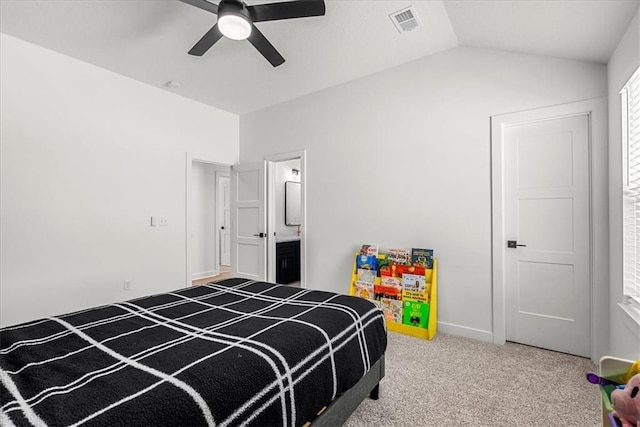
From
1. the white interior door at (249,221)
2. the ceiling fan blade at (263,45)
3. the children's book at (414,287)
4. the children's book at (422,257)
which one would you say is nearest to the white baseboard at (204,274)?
the white interior door at (249,221)

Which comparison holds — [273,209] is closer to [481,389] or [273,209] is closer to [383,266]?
[383,266]

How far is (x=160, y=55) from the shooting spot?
312 cm

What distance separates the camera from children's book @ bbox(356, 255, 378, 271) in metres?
3.40

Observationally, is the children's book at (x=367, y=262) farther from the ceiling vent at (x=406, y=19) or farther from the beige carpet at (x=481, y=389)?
the ceiling vent at (x=406, y=19)

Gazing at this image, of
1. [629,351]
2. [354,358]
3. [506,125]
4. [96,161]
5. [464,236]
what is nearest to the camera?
[354,358]

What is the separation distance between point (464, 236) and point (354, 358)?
76.2 inches

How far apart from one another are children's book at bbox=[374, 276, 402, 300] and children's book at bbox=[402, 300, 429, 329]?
12 centimetres

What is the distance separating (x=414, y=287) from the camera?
123 inches

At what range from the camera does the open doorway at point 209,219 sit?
5879 mm

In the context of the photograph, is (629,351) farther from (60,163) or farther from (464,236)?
(60,163)

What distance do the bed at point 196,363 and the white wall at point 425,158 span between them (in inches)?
58.6

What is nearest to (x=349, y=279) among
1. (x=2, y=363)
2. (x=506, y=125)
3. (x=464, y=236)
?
(x=464, y=236)

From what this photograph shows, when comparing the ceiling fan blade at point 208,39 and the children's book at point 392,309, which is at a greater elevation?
the ceiling fan blade at point 208,39

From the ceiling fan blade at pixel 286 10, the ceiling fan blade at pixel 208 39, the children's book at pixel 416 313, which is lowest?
the children's book at pixel 416 313
